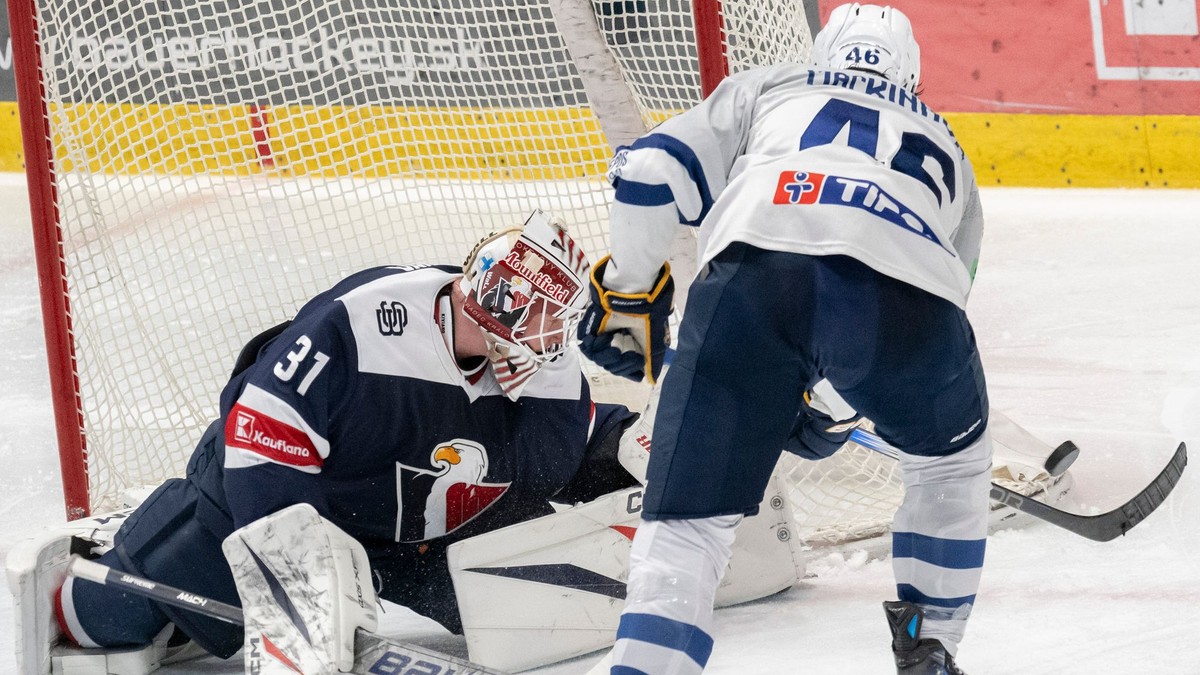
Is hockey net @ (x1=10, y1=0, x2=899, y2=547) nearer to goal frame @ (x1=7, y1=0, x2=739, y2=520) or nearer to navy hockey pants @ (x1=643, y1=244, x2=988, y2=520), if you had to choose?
goal frame @ (x1=7, y1=0, x2=739, y2=520)

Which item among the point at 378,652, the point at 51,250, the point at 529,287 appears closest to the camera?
the point at 378,652

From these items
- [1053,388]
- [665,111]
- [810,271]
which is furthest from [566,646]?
[1053,388]

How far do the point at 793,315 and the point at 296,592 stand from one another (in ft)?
2.63

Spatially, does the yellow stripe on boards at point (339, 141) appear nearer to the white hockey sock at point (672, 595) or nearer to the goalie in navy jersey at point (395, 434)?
the goalie in navy jersey at point (395, 434)

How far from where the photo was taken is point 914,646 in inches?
69.6

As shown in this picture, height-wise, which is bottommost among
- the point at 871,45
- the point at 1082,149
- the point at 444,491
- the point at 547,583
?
the point at 1082,149

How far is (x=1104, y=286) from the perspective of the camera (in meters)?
4.21

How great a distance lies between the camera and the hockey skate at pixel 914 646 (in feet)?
5.74

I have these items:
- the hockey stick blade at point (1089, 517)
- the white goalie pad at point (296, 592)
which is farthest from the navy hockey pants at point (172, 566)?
the hockey stick blade at point (1089, 517)

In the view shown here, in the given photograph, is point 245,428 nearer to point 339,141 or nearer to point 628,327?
point 628,327

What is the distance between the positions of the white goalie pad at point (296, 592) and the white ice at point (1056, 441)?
0.37m

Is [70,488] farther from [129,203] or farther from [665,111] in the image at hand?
[665,111]

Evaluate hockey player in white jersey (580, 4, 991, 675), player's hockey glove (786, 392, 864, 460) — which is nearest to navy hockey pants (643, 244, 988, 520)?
hockey player in white jersey (580, 4, 991, 675)

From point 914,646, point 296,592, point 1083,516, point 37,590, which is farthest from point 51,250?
point 1083,516
